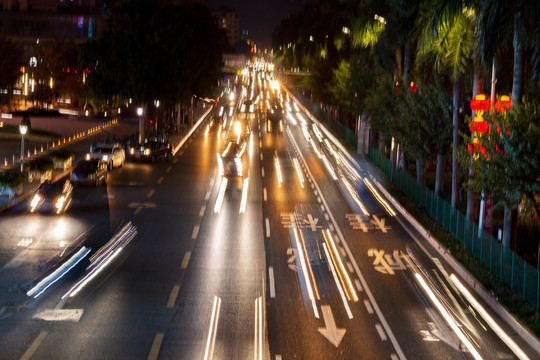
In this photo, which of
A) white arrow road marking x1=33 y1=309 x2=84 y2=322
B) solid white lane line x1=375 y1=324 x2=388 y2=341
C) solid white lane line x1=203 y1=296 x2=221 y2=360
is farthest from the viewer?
white arrow road marking x1=33 y1=309 x2=84 y2=322

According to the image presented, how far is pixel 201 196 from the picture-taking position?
3747cm

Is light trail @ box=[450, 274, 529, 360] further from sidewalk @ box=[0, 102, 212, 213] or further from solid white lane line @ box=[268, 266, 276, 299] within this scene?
sidewalk @ box=[0, 102, 212, 213]

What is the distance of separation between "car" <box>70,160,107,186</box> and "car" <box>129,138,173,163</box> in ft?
35.7

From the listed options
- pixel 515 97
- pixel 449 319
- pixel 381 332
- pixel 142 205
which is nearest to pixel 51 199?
pixel 142 205

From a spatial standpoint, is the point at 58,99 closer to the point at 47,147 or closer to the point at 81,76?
the point at 81,76

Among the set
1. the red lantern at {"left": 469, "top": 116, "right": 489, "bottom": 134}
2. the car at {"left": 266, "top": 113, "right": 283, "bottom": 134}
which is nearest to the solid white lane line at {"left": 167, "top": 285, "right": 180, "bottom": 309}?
the red lantern at {"left": 469, "top": 116, "right": 489, "bottom": 134}

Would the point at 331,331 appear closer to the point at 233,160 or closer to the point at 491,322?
the point at 491,322

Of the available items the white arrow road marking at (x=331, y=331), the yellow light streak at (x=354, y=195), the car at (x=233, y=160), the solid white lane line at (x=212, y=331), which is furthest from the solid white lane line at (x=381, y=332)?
the car at (x=233, y=160)

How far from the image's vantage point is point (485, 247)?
23.7m

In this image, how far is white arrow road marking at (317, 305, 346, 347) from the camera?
16.7 m

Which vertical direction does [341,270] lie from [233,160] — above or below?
below

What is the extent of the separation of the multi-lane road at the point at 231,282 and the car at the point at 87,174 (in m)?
0.71

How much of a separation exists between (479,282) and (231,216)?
13151 millimetres

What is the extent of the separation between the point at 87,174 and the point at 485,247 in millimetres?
21979
